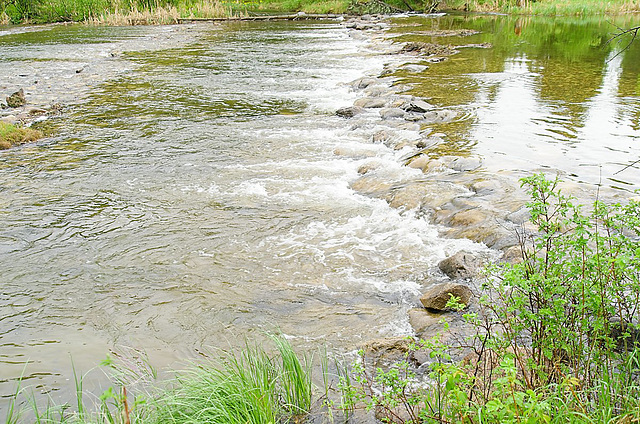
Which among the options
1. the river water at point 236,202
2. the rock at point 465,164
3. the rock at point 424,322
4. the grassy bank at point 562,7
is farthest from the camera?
the grassy bank at point 562,7

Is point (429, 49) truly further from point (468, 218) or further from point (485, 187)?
point (468, 218)

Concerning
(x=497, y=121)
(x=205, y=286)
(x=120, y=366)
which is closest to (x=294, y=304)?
(x=205, y=286)

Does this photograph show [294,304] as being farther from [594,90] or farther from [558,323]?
[594,90]

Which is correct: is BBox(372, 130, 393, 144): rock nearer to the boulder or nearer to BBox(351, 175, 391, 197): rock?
the boulder

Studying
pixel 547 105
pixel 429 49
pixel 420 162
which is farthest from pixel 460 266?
pixel 429 49

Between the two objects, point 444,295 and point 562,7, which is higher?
point 562,7

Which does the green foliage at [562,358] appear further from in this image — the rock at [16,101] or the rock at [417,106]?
the rock at [16,101]

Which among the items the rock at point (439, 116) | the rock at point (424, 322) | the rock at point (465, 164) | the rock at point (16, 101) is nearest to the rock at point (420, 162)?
the rock at point (465, 164)

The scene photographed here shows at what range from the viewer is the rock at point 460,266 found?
5.11 m

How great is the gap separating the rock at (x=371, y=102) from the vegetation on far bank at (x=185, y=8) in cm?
2577

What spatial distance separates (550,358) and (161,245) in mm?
4587

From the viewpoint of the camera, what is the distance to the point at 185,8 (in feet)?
139

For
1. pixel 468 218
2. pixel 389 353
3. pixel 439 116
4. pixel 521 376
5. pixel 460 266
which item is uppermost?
pixel 439 116

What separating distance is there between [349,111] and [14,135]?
701 centimetres
